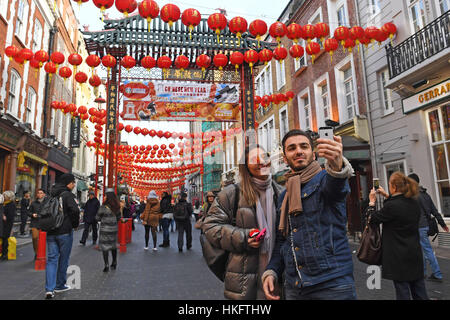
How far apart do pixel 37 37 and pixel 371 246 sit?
19.3 meters

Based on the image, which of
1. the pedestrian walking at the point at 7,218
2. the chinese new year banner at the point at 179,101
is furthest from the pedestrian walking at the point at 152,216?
the pedestrian walking at the point at 7,218

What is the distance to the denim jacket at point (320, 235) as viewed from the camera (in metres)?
1.92

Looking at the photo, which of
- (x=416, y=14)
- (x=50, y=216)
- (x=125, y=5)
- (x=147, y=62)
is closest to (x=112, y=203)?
(x=50, y=216)

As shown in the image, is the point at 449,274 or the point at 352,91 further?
the point at 352,91

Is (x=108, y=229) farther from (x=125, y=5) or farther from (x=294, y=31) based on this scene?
(x=294, y=31)

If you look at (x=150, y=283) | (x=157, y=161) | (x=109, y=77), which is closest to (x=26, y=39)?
(x=109, y=77)

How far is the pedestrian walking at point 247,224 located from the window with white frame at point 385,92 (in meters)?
11.1

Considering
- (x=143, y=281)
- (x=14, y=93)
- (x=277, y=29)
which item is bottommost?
(x=143, y=281)

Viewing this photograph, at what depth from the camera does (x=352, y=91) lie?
14.1 meters

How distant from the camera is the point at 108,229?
7.12 m

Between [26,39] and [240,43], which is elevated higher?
[26,39]

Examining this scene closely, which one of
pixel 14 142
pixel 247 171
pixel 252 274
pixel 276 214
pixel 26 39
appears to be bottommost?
pixel 252 274
